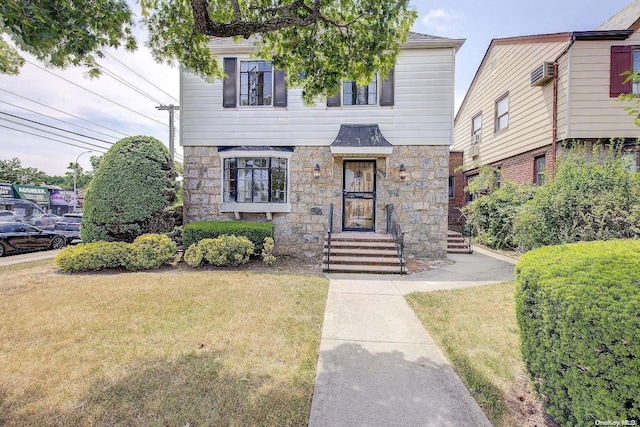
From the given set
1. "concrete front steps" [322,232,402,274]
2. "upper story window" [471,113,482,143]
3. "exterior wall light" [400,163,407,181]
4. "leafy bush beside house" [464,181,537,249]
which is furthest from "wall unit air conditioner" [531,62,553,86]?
"concrete front steps" [322,232,402,274]

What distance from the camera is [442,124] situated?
8.62 m

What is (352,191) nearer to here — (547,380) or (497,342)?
(497,342)

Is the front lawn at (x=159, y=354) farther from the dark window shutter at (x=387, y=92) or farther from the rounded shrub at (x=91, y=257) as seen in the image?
the dark window shutter at (x=387, y=92)

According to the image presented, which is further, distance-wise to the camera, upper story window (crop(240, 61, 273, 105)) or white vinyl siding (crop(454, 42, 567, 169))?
white vinyl siding (crop(454, 42, 567, 169))

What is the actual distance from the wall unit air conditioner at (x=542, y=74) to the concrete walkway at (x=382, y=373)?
31.3 ft

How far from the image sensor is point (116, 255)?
7.18 metres

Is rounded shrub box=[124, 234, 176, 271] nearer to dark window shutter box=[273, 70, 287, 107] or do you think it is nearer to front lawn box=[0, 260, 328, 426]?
front lawn box=[0, 260, 328, 426]

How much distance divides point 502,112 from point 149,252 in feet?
47.2

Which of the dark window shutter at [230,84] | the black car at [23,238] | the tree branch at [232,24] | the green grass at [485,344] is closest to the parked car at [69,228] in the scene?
the black car at [23,238]

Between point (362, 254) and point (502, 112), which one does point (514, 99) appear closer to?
point (502, 112)

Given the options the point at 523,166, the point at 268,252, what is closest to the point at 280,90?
the point at 268,252

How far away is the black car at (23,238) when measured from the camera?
1071cm

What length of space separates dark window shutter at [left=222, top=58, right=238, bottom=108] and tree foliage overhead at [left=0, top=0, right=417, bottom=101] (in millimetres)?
3860

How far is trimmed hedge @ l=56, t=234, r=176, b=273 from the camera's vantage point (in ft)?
23.0
